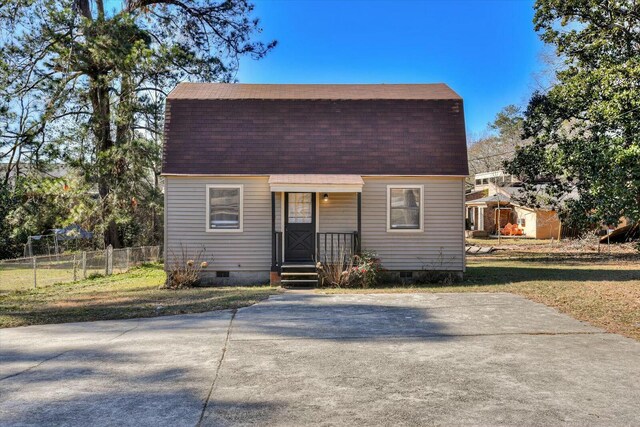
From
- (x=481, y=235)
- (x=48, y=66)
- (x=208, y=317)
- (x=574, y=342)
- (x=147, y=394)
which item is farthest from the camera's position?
(x=481, y=235)

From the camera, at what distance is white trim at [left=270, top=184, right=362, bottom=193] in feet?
43.9

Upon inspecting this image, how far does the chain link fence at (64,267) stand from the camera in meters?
16.1

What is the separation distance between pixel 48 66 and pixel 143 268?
831 cm

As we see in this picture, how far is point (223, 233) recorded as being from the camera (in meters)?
14.1

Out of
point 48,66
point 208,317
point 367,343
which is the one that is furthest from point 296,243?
point 48,66

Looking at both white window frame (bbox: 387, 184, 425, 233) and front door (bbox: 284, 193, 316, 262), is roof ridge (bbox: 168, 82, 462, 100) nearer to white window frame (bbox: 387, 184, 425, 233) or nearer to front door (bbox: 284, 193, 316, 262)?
white window frame (bbox: 387, 184, 425, 233)

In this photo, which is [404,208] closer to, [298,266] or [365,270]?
[365,270]

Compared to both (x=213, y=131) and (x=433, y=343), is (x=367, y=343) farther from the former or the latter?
(x=213, y=131)

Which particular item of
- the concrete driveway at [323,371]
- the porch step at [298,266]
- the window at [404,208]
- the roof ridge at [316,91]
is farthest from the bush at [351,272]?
the roof ridge at [316,91]

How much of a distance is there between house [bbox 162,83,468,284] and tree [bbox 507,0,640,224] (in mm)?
3548

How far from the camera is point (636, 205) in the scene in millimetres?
13047

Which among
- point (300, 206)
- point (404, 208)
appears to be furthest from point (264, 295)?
point (404, 208)

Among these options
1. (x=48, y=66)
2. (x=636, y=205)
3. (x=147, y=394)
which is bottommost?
(x=147, y=394)

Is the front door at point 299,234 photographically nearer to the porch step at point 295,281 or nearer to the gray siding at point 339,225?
the gray siding at point 339,225
